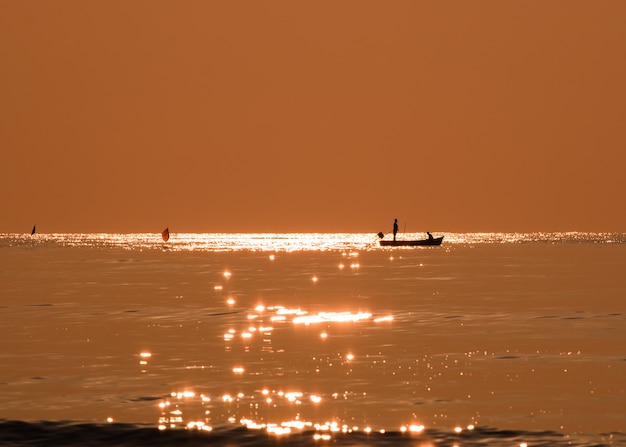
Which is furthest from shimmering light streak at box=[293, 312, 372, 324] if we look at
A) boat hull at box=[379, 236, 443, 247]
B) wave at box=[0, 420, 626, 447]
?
boat hull at box=[379, 236, 443, 247]

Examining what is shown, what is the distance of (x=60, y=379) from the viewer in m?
28.1

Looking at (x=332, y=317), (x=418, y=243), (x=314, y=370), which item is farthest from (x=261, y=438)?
(x=418, y=243)

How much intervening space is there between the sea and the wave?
0.13ft

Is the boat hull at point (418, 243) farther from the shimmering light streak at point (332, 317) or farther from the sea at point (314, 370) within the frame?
the shimmering light streak at point (332, 317)

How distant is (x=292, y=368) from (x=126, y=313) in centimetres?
2124

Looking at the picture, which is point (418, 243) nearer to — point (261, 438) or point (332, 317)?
point (332, 317)

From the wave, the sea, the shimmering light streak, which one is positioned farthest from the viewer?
the shimmering light streak

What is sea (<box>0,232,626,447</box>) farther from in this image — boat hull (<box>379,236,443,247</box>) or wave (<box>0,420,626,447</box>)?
boat hull (<box>379,236,443,247</box>)

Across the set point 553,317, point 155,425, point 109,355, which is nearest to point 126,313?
point 109,355

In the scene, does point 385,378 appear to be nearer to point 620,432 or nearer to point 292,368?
point 292,368


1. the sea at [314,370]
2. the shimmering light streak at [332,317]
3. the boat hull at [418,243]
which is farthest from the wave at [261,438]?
the boat hull at [418,243]

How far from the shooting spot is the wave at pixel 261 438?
66.4 feet

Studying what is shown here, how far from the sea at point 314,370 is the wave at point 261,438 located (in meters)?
0.04

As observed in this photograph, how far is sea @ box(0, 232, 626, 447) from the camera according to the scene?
844 inches
